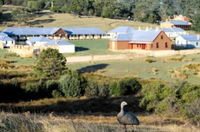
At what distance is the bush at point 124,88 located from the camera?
88.6 feet

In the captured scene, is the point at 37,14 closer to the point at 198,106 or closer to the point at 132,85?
the point at 132,85

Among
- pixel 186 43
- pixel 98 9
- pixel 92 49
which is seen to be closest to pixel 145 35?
pixel 92 49

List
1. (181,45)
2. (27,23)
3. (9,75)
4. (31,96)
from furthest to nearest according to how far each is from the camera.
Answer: (27,23), (181,45), (9,75), (31,96)

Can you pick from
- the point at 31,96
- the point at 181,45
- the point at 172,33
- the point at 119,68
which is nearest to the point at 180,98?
the point at 31,96

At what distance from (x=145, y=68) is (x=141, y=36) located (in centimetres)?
1915

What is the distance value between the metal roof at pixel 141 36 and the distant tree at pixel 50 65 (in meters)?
24.3

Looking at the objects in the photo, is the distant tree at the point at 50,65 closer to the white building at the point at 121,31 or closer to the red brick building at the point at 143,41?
the red brick building at the point at 143,41

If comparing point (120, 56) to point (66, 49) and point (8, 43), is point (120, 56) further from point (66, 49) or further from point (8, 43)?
point (8, 43)

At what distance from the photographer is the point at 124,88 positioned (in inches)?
1072

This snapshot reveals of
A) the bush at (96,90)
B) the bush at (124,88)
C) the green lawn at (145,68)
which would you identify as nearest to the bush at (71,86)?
the bush at (96,90)

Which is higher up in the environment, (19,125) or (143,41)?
(19,125)

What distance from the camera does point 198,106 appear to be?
1756 centimetres

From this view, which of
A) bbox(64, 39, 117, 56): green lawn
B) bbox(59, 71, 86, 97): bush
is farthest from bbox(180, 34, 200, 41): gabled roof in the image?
bbox(59, 71, 86, 97): bush

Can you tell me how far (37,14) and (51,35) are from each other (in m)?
27.4
